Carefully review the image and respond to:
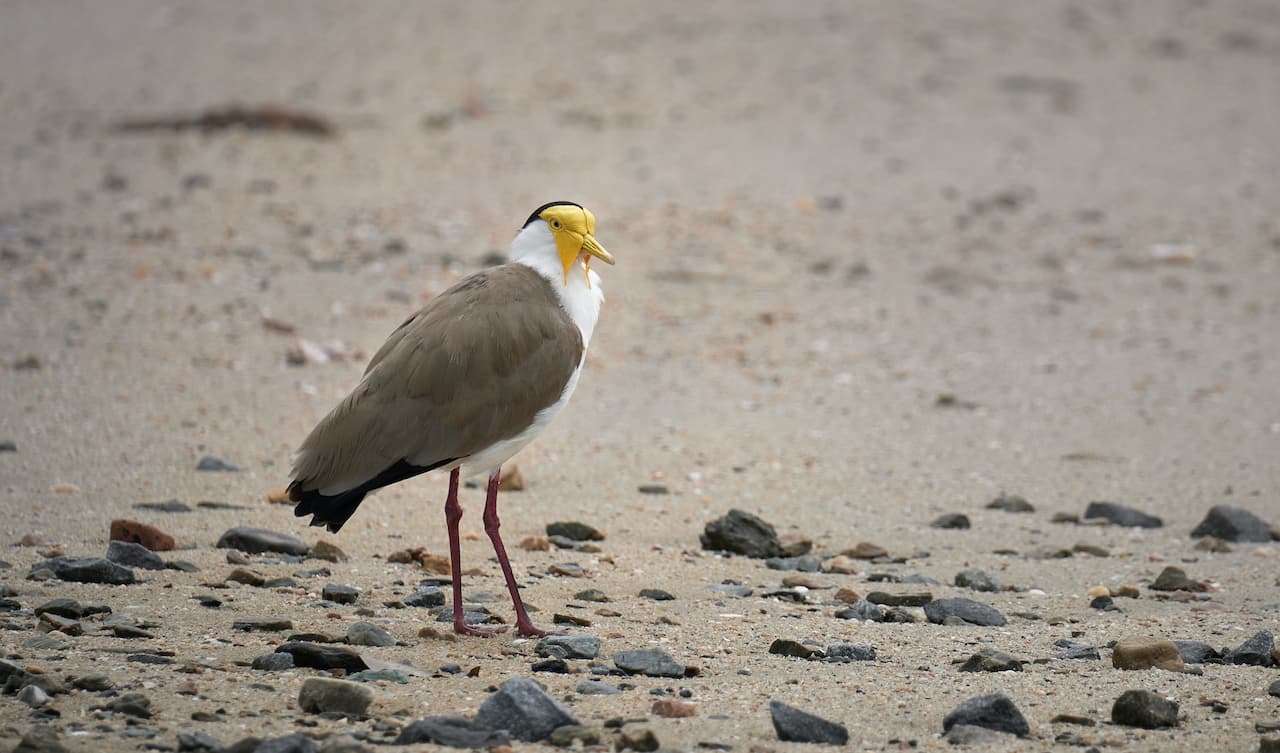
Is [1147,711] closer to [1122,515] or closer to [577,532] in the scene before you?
[577,532]

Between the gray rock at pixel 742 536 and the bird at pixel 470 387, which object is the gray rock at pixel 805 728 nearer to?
the bird at pixel 470 387

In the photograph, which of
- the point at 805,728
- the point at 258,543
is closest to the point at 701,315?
the point at 258,543

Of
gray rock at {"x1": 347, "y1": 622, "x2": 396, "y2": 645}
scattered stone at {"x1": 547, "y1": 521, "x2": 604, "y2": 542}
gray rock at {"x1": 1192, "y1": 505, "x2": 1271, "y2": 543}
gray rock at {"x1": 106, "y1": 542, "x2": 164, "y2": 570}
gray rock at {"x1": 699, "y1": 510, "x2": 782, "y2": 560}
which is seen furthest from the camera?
gray rock at {"x1": 1192, "y1": 505, "x2": 1271, "y2": 543}

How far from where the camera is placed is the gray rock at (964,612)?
19.5ft

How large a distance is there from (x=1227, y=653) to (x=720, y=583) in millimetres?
1951

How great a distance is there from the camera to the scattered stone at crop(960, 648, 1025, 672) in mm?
5234

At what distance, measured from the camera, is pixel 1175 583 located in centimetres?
654

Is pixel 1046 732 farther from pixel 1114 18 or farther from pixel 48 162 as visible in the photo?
pixel 1114 18

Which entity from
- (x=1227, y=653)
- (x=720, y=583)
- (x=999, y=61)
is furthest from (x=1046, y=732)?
(x=999, y=61)

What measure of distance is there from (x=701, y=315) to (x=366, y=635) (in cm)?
597

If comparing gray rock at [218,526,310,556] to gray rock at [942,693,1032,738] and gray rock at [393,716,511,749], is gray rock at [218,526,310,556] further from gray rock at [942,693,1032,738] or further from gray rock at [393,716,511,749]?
gray rock at [942,693,1032,738]

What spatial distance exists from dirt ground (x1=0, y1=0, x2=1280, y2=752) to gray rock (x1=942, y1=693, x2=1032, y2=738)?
0.23ft

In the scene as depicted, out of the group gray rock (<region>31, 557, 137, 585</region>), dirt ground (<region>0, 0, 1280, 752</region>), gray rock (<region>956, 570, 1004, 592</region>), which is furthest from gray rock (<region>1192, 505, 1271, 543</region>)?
gray rock (<region>31, 557, 137, 585</region>)

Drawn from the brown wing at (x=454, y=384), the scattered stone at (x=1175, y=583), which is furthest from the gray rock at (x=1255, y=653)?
the brown wing at (x=454, y=384)
